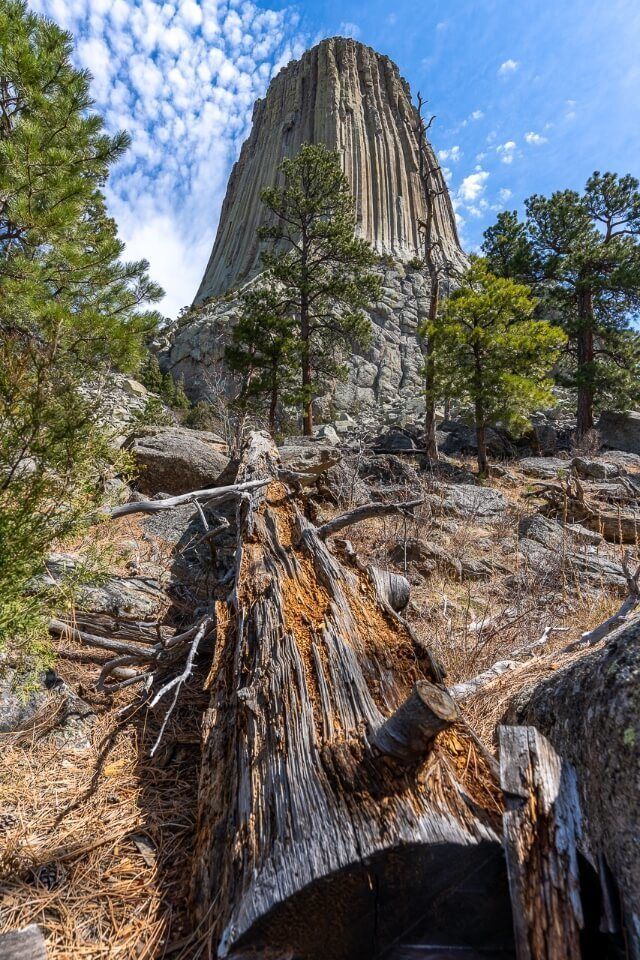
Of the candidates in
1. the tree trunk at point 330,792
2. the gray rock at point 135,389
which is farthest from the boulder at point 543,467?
the gray rock at point 135,389

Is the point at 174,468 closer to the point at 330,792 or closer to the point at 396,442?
the point at 330,792

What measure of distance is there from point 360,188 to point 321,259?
36593 millimetres

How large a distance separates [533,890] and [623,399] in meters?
17.2

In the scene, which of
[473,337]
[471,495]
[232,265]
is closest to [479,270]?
[473,337]

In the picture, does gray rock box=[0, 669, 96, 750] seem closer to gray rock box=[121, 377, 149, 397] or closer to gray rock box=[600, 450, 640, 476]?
gray rock box=[600, 450, 640, 476]

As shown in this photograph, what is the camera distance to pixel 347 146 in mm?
45750

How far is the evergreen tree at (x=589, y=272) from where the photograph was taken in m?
14.6

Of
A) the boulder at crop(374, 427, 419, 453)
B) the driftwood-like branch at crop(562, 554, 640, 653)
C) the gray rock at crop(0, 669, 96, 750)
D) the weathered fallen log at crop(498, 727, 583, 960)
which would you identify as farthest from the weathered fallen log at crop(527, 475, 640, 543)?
the gray rock at crop(0, 669, 96, 750)

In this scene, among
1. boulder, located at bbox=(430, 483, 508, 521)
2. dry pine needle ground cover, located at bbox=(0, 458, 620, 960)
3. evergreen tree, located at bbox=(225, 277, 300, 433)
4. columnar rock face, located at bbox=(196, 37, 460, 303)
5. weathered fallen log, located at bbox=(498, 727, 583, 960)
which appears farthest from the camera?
columnar rock face, located at bbox=(196, 37, 460, 303)

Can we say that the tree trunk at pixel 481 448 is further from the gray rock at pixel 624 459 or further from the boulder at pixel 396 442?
the gray rock at pixel 624 459

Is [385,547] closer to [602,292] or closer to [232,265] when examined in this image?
[602,292]

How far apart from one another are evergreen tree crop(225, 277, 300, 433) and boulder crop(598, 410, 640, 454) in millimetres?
11279

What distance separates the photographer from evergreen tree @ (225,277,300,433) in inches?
562

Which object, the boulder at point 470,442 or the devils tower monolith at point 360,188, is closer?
the boulder at point 470,442
